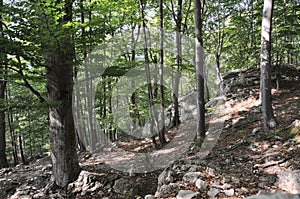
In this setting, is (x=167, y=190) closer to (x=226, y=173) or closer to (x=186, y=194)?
(x=186, y=194)

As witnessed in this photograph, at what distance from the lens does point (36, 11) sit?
3980 mm

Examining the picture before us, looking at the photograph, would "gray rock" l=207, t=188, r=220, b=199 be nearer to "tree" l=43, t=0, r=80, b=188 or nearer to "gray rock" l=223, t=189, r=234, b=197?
"gray rock" l=223, t=189, r=234, b=197

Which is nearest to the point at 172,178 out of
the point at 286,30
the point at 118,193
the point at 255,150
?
the point at 118,193

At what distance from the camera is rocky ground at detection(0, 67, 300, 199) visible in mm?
3620

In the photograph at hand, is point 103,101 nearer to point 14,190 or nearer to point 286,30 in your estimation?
point 14,190

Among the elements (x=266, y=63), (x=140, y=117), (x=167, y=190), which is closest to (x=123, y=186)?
(x=167, y=190)

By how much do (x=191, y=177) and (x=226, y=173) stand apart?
0.75m

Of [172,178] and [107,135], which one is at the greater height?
[172,178]

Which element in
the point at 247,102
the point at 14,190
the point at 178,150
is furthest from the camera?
the point at 247,102

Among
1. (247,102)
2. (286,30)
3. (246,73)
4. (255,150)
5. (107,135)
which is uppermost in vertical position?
(286,30)

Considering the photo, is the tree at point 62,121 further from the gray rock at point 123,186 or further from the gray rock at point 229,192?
the gray rock at point 229,192

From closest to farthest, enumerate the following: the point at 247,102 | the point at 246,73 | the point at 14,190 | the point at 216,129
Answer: the point at 14,190 → the point at 216,129 → the point at 247,102 → the point at 246,73

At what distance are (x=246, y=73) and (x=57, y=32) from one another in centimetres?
1260

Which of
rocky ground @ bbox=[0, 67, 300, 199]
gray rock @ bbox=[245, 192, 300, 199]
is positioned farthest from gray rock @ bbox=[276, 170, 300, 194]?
gray rock @ bbox=[245, 192, 300, 199]
